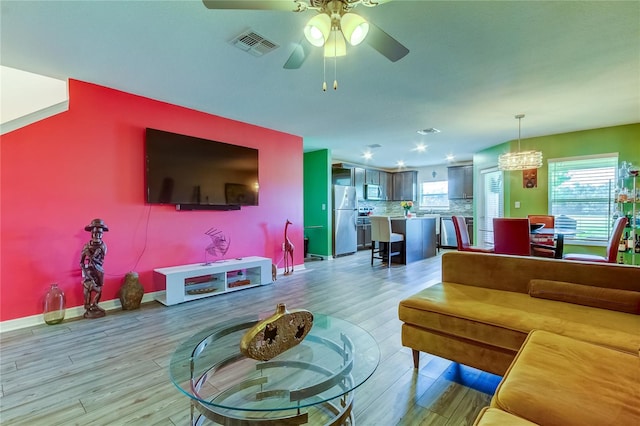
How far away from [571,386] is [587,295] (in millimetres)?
1155

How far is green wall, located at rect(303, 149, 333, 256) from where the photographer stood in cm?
644

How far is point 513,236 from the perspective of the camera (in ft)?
11.6

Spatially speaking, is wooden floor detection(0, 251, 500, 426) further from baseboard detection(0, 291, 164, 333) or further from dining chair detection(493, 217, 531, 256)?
dining chair detection(493, 217, 531, 256)

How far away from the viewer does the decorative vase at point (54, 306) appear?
2867 mm

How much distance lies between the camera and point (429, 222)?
6711mm

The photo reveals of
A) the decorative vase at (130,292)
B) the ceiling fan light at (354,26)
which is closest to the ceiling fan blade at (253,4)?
the ceiling fan light at (354,26)

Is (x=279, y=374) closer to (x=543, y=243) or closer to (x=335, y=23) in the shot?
Result: (x=335, y=23)

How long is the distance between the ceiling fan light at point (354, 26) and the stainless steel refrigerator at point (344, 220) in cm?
507

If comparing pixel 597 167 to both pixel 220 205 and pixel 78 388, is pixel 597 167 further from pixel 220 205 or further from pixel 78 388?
pixel 78 388

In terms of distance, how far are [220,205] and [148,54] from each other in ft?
6.89

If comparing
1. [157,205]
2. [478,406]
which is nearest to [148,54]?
[157,205]

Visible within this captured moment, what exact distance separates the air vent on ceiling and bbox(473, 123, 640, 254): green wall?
5.38 m

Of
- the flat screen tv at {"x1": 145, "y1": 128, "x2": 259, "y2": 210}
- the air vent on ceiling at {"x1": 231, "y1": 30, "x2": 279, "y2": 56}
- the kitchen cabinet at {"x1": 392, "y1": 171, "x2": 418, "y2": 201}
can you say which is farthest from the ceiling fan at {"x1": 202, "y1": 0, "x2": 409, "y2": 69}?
the kitchen cabinet at {"x1": 392, "y1": 171, "x2": 418, "y2": 201}

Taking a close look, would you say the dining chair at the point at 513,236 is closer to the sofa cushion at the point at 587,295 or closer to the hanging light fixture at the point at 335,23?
the sofa cushion at the point at 587,295
